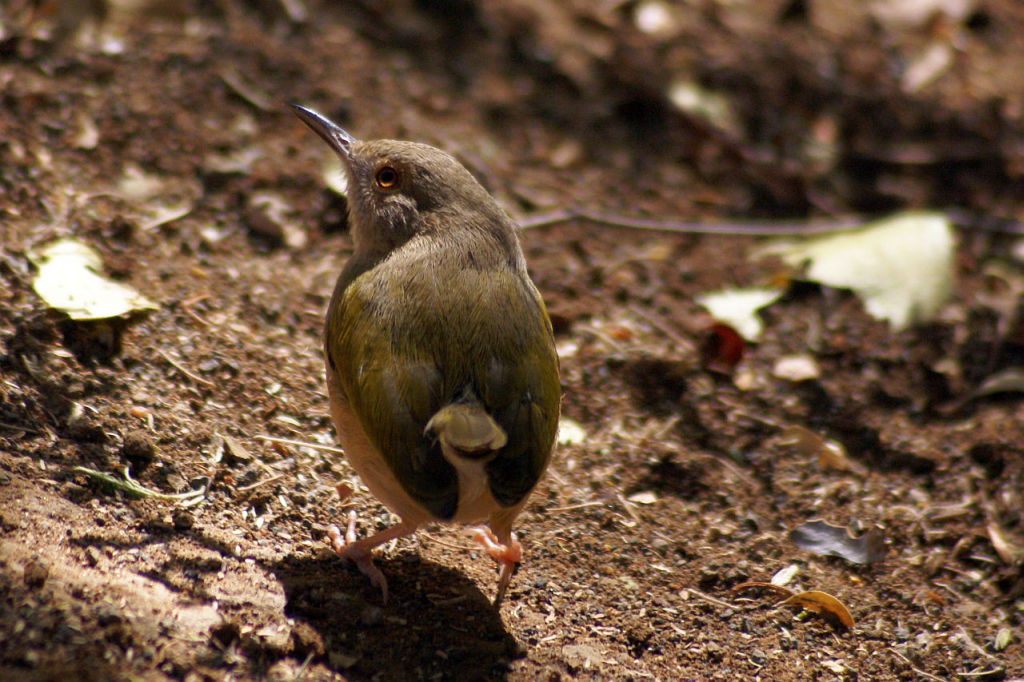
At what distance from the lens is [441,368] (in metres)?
4.09

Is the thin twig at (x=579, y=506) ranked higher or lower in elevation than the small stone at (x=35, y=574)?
lower

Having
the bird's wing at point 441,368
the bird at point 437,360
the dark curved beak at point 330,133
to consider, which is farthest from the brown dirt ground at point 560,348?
the dark curved beak at point 330,133

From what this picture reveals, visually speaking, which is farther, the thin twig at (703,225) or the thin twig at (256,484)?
the thin twig at (703,225)

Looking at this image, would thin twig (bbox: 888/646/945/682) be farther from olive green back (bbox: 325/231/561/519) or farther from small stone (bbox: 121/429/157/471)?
small stone (bbox: 121/429/157/471)

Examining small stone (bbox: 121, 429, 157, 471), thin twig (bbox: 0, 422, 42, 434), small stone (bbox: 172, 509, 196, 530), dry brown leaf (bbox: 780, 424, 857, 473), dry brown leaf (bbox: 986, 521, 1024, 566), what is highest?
thin twig (bbox: 0, 422, 42, 434)

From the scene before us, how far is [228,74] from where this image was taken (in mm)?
7102

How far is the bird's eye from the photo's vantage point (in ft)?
16.4

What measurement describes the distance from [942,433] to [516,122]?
3785 millimetres

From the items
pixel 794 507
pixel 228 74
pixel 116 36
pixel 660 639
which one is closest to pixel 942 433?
pixel 794 507

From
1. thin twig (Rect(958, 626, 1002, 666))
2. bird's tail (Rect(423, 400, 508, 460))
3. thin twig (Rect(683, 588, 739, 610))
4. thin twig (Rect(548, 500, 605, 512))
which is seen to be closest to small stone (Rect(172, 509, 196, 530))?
bird's tail (Rect(423, 400, 508, 460))

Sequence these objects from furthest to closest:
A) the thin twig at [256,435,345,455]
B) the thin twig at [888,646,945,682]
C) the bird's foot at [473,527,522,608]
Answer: the thin twig at [256,435,345,455] < the thin twig at [888,646,945,682] < the bird's foot at [473,527,522,608]

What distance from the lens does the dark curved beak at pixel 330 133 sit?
5.31m

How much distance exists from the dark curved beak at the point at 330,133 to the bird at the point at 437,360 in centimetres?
26

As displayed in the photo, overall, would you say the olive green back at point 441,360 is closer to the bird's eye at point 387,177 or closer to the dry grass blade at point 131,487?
the bird's eye at point 387,177
